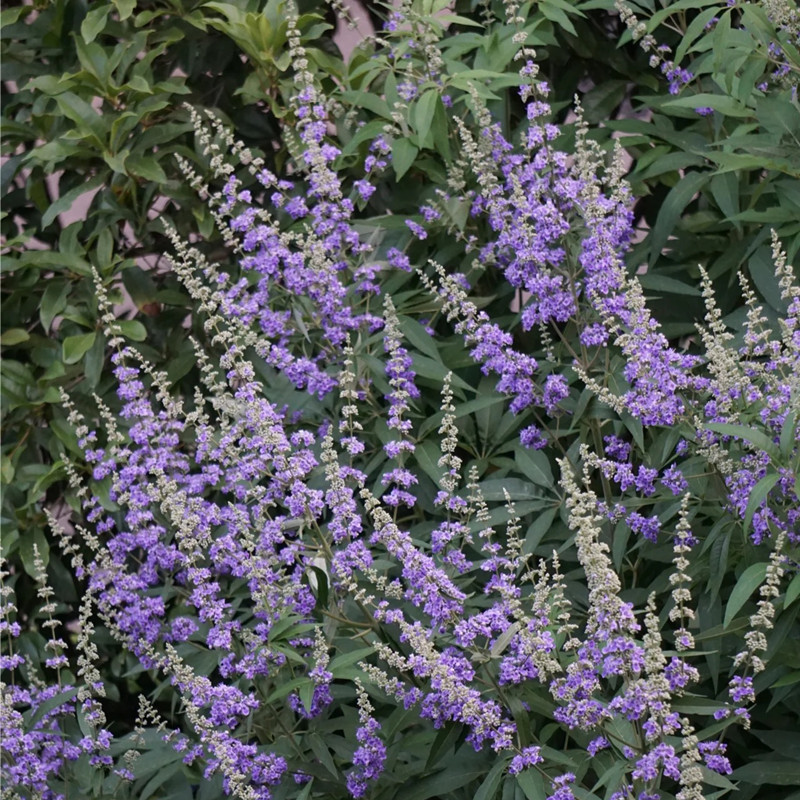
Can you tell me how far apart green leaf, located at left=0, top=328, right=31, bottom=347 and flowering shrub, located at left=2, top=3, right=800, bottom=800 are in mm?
616

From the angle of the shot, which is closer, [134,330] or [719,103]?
[719,103]

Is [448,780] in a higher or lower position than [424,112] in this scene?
lower

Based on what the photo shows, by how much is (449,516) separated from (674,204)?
1.17 metres

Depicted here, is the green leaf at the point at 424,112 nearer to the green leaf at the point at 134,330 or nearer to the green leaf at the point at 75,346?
the green leaf at the point at 134,330

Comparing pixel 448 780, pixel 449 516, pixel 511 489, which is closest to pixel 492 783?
pixel 448 780

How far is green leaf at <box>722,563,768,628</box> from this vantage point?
2674 millimetres

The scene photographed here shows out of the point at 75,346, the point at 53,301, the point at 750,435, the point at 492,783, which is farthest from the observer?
the point at 53,301

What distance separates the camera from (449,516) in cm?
316

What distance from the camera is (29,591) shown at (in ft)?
15.4

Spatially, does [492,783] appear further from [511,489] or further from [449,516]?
[511,489]

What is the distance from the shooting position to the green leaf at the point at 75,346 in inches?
168

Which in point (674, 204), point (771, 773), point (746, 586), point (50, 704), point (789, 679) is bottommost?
point (50, 704)

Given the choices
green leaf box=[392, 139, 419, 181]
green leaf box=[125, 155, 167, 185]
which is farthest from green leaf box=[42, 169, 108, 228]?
green leaf box=[392, 139, 419, 181]

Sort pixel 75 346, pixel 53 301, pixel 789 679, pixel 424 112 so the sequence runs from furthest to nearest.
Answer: pixel 53 301 → pixel 75 346 → pixel 424 112 → pixel 789 679
